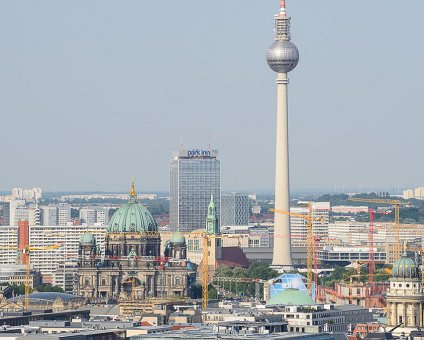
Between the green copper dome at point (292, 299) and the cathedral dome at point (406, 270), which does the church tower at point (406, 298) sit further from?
the green copper dome at point (292, 299)

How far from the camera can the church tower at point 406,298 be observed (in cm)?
15438

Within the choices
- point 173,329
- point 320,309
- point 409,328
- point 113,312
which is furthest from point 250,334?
point 113,312

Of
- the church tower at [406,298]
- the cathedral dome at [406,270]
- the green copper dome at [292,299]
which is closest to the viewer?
the church tower at [406,298]

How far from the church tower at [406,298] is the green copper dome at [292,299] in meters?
10.8

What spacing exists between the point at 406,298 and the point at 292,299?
15075 millimetres

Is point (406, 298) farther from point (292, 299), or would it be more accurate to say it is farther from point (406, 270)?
point (292, 299)

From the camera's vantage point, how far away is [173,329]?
456 feet

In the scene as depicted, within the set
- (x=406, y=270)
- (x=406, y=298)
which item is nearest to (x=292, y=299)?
(x=406, y=270)

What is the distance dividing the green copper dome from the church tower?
35.3ft

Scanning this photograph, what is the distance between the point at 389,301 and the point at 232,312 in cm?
1380

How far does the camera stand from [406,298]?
508 feet

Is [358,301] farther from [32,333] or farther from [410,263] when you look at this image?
[32,333]

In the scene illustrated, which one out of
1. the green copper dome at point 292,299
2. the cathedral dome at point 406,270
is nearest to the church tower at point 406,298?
the cathedral dome at point 406,270

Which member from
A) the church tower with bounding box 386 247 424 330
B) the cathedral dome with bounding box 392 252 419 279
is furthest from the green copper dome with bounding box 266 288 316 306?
the church tower with bounding box 386 247 424 330
